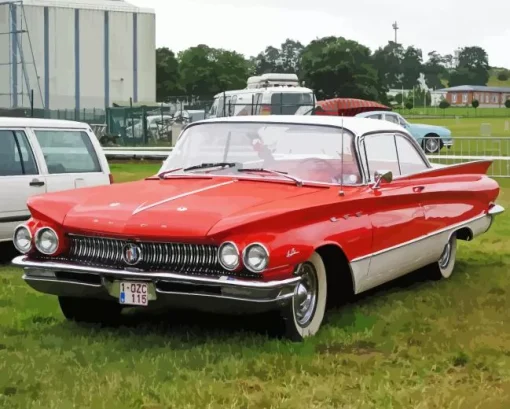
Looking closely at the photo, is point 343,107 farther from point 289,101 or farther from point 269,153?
point 269,153

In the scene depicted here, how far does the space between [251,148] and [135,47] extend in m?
54.4

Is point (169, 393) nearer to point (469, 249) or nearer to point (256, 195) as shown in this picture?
point (256, 195)

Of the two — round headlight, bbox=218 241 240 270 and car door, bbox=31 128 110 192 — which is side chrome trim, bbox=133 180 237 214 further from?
car door, bbox=31 128 110 192

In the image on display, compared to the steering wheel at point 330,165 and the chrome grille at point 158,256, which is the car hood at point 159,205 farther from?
the steering wheel at point 330,165

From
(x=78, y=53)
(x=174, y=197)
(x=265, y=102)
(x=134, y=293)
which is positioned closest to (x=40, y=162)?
(x=174, y=197)

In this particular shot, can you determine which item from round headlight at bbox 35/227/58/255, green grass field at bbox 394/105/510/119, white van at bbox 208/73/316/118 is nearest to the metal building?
white van at bbox 208/73/316/118

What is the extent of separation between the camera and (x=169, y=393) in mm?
5051

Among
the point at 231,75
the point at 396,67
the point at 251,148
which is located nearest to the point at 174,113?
the point at 251,148

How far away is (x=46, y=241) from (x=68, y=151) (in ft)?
13.2

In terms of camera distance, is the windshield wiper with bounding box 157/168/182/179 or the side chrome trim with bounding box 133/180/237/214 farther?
the windshield wiper with bounding box 157/168/182/179

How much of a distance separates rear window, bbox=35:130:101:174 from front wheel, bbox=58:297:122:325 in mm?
3229

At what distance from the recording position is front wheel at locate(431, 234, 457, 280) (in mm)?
8648

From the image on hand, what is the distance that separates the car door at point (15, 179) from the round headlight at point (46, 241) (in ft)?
10.0

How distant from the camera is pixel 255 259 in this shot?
18.7ft
